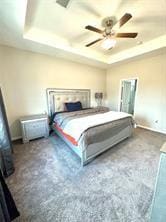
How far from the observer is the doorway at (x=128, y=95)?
4863mm

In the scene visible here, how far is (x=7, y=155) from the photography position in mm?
1904

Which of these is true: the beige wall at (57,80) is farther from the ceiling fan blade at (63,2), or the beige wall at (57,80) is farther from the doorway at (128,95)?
the ceiling fan blade at (63,2)

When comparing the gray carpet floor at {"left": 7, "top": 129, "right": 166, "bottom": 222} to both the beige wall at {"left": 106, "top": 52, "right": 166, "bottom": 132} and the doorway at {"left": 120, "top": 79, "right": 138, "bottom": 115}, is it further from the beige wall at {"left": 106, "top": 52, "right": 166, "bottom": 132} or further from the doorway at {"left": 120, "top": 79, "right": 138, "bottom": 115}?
the doorway at {"left": 120, "top": 79, "right": 138, "bottom": 115}

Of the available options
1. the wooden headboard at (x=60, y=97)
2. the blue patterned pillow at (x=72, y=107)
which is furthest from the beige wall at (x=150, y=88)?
the blue patterned pillow at (x=72, y=107)

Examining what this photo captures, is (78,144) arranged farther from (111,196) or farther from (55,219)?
(55,219)

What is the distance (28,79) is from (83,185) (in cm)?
322

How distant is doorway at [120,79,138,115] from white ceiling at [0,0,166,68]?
4.47ft

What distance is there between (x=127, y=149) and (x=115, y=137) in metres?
0.42

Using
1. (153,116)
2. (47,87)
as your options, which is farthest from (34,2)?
(153,116)

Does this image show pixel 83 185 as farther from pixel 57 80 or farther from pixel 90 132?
pixel 57 80

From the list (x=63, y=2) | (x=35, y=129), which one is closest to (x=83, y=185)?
(x=35, y=129)

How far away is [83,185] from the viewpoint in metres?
1.73

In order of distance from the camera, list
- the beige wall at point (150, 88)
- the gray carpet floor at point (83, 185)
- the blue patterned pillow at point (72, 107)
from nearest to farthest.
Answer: the gray carpet floor at point (83, 185) → the beige wall at point (150, 88) → the blue patterned pillow at point (72, 107)

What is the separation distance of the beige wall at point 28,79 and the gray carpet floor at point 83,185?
49.3 inches
